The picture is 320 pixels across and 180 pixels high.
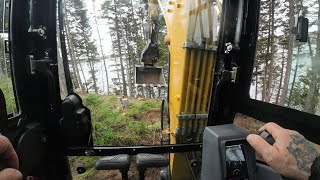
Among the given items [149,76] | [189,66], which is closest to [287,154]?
[189,66]

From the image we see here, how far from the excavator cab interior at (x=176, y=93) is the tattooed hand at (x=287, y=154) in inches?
7.5

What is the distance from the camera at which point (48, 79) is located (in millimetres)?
1879

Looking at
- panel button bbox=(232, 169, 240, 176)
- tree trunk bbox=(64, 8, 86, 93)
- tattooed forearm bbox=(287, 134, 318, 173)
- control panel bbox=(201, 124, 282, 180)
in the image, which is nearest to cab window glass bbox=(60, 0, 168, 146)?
tree trunk bbox=(64, 8, 86, 93)

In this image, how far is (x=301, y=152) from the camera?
1260 millimetres

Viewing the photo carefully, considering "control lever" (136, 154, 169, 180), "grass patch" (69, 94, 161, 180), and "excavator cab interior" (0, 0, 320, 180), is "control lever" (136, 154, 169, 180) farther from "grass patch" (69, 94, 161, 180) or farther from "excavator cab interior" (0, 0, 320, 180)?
"grass patch" (69, 94, 161, 180)

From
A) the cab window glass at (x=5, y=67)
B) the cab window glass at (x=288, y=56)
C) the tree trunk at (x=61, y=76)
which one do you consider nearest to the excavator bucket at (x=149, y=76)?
the tree trunk at (x=61, y=76)

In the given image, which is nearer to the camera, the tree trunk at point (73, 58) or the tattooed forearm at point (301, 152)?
the tattooed forearm at point (301, 152)

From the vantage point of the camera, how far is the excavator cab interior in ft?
5.49

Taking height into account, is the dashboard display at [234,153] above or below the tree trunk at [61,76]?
below

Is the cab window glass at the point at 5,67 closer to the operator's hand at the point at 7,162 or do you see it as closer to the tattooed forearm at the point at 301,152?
the operator's hand at the point at 7,162

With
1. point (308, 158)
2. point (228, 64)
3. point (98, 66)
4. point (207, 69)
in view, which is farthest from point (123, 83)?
point (308, 158)

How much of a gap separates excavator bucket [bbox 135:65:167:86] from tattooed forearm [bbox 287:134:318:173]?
156cm

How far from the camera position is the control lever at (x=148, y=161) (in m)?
2.15

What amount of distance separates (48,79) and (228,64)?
1465 mm
